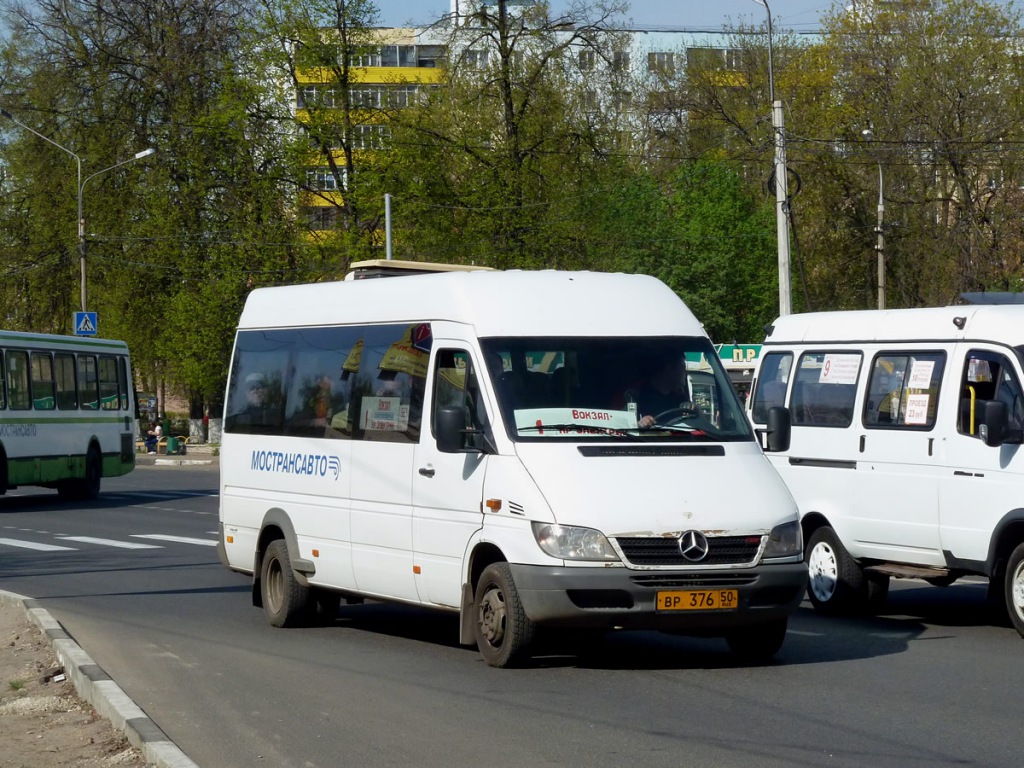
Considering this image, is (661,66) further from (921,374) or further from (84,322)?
(921,374)

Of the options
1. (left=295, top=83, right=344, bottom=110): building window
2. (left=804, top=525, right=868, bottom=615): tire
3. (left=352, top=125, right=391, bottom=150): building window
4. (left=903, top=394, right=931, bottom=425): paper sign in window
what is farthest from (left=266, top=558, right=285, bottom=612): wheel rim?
(left=295, top=83, right=344, bottom=110): building window

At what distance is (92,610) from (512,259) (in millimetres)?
35155

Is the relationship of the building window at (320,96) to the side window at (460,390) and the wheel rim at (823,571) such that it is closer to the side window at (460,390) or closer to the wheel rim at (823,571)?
the wheel rim at (823,571)

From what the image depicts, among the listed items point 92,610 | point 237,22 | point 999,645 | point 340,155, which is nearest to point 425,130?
point 340,155

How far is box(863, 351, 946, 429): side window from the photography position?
12391 millimetres

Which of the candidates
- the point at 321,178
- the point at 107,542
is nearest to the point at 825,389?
the point at 107,542

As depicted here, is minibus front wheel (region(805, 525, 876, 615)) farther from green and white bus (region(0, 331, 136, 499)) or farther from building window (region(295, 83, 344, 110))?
building window (region(295, 83, 344, 110))

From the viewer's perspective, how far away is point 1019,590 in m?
11.3

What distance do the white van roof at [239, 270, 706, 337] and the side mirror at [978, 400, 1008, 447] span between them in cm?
204

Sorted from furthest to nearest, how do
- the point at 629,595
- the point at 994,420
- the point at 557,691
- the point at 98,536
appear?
the point at 98,536 → the point at 994,420 → the point at 629,595 → the point at 557,691

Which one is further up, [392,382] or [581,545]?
[392,382]

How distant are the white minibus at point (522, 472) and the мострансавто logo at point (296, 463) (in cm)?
2

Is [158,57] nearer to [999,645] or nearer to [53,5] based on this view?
[53,5]

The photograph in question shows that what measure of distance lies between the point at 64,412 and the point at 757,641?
2300cm
